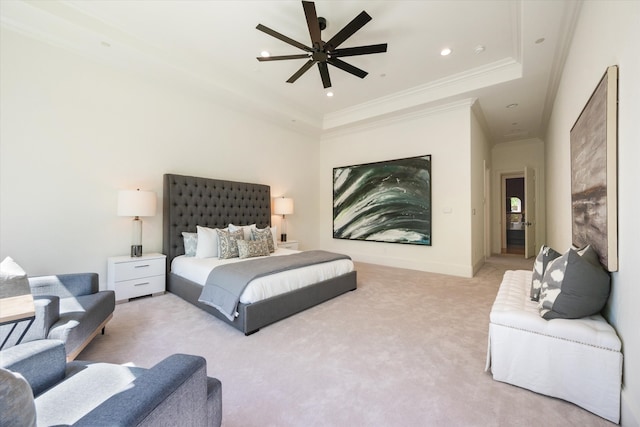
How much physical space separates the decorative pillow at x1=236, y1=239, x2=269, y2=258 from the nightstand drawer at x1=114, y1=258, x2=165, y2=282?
102cm

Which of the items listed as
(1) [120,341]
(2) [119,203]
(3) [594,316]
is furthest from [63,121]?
(3) [594,316]

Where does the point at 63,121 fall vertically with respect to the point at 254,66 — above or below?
below

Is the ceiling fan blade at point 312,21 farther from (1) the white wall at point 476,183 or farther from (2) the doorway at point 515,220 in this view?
(2) the doorway at point 515,220

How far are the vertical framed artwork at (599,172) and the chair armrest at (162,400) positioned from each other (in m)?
2.20

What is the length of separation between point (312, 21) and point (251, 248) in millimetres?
2696

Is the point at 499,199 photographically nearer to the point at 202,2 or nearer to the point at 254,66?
the point at 254,66

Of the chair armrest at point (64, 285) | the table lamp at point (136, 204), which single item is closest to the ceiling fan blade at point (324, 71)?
the table lamp at point (136, 204)

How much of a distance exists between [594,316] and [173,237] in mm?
4344

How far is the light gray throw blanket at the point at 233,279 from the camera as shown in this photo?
2.47 m

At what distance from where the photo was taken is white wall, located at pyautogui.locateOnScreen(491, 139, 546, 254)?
6320 mm

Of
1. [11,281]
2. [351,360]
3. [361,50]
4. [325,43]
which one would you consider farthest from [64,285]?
[361,50]

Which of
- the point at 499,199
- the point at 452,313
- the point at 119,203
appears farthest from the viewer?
the point at 499,199

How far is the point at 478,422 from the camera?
1412mm

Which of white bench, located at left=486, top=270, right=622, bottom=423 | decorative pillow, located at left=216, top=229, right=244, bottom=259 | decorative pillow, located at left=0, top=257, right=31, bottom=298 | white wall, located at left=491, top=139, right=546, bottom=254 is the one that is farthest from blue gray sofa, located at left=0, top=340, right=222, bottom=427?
white wall, located at left=491, top=139, right=546, bottom=254
